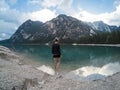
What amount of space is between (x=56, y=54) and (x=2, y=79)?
7.05m

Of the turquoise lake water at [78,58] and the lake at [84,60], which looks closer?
the lake at [84,60]

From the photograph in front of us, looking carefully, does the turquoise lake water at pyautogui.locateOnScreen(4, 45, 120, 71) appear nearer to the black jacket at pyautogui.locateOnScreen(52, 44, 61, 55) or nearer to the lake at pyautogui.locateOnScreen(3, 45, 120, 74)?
the lake at pyautogui.locateOnScreen(3, 45, 120, 74)

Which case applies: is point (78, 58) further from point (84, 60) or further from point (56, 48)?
point (56, 48)

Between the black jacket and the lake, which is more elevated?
the black jacket

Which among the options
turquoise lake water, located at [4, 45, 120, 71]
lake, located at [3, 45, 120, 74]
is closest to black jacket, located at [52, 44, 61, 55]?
lake, located at [3, 45, 120, 74]

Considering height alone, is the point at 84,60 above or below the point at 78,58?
below

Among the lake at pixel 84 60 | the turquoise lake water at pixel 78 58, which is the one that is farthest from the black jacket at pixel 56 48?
the turquoise lake water at pixel 78 58

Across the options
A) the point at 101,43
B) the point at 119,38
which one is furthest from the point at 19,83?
the point at 101,43

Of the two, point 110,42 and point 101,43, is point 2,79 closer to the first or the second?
point 110,42

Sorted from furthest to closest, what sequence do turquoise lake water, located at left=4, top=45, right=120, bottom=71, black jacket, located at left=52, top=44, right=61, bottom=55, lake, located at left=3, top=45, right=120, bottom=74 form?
1. turquoise lake water, located at left=4, top=45, right=120, bottom=71
2. lake, located at left=3, top=45, right=120, bottom=74
3. black jacket, located at left=52, top=44, right=61, bottom=55

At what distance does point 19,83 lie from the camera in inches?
629

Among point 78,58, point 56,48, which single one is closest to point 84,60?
point 78,58

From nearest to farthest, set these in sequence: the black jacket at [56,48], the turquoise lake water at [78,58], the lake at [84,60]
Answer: the black jacket at [56,48]
the lake at [84,60]
the turquoise lake water at [78,58]

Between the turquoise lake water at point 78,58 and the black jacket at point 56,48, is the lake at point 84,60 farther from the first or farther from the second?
the black jacket at point 56,48
